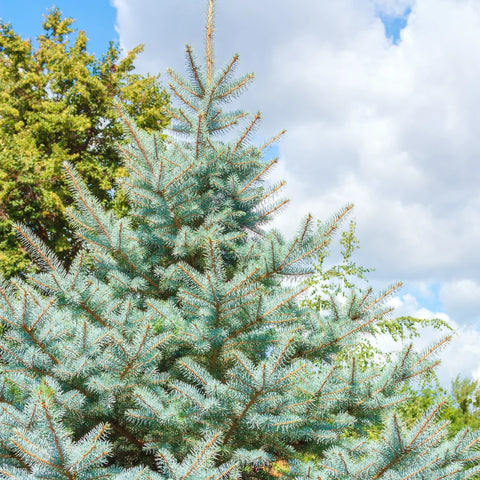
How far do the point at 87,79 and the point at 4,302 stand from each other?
494 inches

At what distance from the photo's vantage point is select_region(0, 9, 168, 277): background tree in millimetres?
13305

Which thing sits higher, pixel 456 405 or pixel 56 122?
pixel 56 122

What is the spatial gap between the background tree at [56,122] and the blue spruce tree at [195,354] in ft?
28.6

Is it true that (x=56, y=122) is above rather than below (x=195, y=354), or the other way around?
above

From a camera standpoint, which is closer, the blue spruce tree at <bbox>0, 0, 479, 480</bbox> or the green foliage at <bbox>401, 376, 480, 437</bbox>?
the blue spruce tree at <bbox>0, 0, 479, 480</bbox>

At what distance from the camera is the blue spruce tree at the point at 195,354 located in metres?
3.07

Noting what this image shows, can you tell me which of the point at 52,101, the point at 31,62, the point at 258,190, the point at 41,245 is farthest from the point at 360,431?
the point at 31,62

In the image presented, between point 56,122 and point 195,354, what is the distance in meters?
12.1

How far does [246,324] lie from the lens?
3.47 metres

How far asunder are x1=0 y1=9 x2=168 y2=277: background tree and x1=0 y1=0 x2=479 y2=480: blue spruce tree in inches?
344

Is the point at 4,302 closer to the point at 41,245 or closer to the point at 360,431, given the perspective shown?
the point at 41,245

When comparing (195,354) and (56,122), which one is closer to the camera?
(195,354)

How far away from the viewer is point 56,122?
14047 mm

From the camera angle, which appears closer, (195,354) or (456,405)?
(195,354)
